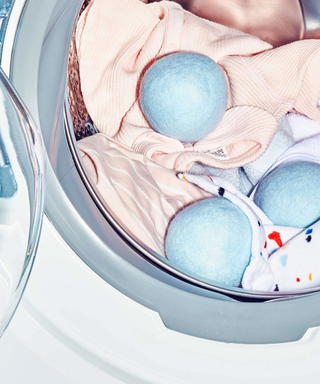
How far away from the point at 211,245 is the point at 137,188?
0.16 meters

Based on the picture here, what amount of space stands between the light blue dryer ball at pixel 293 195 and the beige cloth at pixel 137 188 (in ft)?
0.34

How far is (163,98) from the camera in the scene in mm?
725

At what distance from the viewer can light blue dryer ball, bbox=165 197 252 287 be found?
63 centimetres

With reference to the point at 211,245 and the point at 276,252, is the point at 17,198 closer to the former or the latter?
the point at 211,245

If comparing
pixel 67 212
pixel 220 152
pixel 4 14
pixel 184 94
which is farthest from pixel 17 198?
pixel 220 152

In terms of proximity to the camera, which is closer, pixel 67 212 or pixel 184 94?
pixel 67 212

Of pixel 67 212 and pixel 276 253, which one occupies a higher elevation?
pixel 67 212

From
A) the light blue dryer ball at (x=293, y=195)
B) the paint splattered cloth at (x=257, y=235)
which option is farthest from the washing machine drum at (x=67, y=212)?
the light blue dryer ball at (x=293, y=195)

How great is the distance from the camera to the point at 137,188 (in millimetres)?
727

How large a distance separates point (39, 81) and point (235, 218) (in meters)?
0.33

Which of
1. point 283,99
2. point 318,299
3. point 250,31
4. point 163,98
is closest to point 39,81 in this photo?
point 163,98

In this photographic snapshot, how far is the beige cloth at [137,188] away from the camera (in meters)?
0.67

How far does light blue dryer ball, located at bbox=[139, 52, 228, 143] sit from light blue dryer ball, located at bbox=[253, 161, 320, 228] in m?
0.15

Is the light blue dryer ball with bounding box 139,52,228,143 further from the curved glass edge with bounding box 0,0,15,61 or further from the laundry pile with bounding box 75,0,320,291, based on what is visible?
the curved glass edge with bounding box 0,0,15,61
